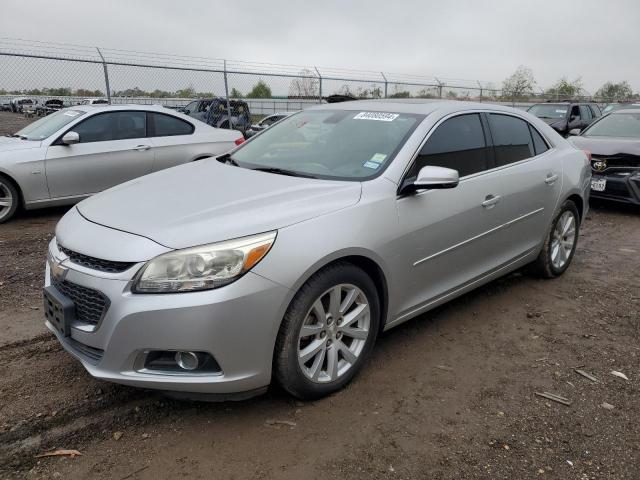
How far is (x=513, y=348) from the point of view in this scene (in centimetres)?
367

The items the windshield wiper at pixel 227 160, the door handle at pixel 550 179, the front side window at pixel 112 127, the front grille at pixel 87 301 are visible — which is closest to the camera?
the front grille at pixel 87 301

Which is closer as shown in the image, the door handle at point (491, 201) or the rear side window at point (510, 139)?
the door handle at point (491, 201)

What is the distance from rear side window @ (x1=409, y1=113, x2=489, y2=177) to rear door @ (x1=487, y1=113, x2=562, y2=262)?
0.21 metres

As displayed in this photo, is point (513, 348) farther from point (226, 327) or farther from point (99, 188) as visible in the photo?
point (99, 188)

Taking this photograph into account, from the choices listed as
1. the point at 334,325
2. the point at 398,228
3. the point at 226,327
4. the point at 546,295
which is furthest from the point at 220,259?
the point at 546,295

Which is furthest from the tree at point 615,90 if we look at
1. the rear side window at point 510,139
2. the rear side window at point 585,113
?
the rear side window at point 510,139

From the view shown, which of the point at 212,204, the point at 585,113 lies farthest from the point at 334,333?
the point at 585,113

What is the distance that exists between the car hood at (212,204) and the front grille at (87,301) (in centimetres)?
35

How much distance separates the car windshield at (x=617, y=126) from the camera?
8.52 meters

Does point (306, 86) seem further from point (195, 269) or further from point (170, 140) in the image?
point (195, 269)

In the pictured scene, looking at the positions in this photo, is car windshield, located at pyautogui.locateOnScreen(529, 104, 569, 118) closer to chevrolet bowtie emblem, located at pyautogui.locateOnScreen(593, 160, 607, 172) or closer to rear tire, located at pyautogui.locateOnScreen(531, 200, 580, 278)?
chevrolet bowtie emblem, located at pyautogui.locateOnScreen(593, 160, 607, 172)

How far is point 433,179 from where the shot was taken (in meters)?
3.12

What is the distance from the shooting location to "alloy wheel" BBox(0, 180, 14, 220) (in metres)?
6.45

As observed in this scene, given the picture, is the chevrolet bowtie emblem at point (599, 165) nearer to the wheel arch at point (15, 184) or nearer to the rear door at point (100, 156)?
the rear door at point (100, 156)
